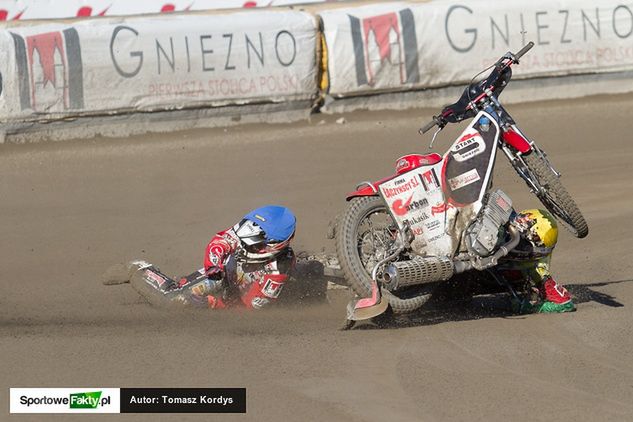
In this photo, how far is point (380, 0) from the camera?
13.9 meters

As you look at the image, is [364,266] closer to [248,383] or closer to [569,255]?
[248,383]

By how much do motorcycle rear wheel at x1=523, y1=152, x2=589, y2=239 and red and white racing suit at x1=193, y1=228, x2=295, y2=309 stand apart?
1978 millimetres

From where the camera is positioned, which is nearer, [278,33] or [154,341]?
[154,341]

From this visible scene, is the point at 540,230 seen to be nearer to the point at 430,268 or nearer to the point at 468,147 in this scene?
the point at 468,147

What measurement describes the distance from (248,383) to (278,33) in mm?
7705

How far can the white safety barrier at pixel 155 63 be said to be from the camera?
39.4 ft

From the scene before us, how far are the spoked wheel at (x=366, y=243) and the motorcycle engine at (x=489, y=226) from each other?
531 millimetres

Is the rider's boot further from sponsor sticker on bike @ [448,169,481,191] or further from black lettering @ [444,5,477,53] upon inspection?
black lettering @ [444,5,477,53]

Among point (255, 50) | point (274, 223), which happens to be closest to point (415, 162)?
point (274, 223)

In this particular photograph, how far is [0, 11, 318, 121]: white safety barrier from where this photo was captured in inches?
473

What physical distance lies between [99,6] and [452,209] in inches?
373

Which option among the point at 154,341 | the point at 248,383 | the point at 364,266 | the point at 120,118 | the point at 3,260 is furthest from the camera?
the point at 120,118

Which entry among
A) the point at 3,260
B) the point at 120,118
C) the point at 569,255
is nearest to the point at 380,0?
the point at 120,118

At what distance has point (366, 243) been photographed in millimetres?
7523
